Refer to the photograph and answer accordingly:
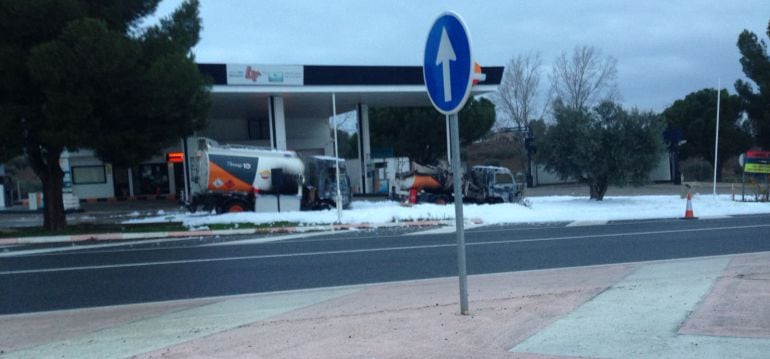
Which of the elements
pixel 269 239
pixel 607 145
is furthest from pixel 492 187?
pixel 269 239

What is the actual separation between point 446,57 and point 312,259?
27.4ft

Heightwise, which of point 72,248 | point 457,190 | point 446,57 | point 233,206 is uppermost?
point 446,57

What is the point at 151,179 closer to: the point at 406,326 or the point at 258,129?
the point at 258,129

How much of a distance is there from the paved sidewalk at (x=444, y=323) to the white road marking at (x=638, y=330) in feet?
0.03

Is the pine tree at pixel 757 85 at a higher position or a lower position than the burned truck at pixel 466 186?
higher

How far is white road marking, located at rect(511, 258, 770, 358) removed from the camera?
17.7ft

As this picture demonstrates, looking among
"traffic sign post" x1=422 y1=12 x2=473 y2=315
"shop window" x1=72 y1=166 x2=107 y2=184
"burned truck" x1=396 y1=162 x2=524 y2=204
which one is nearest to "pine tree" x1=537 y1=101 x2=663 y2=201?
"burned truck" x1=396 y1=162 x2=524 y2=204

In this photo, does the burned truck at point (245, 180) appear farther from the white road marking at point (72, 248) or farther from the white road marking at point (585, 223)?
the white road marking at point (585, 223)

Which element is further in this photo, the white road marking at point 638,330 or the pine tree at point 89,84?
the pine tree at point 89,84

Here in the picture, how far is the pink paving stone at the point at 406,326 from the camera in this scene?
5785 mm

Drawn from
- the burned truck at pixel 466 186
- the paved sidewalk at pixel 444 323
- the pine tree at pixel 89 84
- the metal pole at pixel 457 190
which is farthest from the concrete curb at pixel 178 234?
the metal pole at pixel 457 190

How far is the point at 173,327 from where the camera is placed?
7.41 m

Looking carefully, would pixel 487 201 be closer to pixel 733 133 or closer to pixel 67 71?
pixel 67 71

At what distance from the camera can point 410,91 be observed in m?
37.9
